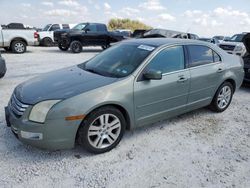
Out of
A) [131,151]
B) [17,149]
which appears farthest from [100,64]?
[17,149]

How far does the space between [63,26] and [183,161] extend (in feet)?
59.4

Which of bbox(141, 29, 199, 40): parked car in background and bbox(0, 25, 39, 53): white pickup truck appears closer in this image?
bbox(0, 25, 39, 53): white pickup truck

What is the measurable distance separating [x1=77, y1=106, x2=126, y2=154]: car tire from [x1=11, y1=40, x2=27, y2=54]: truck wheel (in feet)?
38.1

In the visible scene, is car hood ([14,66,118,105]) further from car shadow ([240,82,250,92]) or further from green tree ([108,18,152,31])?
green tree ([108,18,152,31])

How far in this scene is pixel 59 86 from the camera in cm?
313

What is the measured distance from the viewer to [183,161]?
3.04 m

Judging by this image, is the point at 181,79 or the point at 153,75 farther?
the point at 181,79

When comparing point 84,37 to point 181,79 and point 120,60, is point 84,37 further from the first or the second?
point 181,79

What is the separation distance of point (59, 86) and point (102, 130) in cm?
81

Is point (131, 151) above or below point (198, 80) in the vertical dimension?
below

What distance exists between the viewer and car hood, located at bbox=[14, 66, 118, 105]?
2.90 meters

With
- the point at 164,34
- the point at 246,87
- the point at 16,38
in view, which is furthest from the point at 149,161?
the point at 16,38

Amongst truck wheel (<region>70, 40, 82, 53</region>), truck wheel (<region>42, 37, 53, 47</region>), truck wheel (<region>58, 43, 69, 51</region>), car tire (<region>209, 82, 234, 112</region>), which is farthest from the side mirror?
truck wheel (<region>42, 37, 53, 47</region>)

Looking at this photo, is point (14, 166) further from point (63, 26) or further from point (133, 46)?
point (63, 26)
